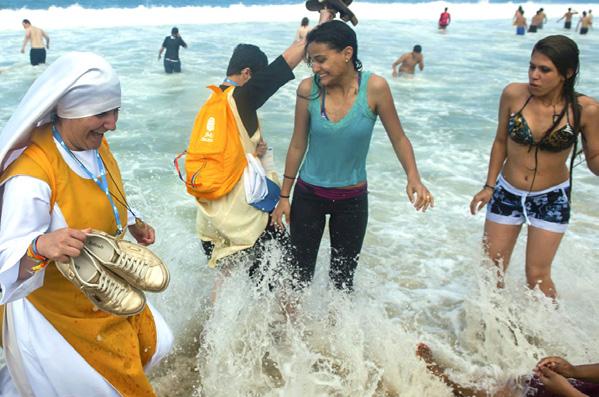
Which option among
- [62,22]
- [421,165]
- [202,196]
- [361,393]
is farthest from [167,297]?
[62,22]

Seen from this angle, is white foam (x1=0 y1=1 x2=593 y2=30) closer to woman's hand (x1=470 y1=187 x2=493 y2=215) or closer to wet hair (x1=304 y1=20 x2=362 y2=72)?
wet hair (x1=304 y1=20 x2=362 y2=72)

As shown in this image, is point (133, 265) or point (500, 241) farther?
point (500, 241)

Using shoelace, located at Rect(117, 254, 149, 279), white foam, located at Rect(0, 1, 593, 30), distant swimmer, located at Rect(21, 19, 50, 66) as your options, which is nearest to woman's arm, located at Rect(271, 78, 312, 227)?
shoelace, located at Rect(117, 254, 149, 279)

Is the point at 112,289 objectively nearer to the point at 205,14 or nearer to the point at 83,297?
the point at 83,297

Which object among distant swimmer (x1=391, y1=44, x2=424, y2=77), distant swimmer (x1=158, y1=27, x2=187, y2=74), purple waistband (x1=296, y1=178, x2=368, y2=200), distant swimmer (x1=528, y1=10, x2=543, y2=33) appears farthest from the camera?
distant swimmer (x1=528, y1=10, x2=543, y2=33)

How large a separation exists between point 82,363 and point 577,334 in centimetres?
327

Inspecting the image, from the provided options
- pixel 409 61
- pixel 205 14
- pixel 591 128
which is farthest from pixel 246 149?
pixel 205 14

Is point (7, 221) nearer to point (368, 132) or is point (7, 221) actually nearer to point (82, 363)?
point (82, 363)

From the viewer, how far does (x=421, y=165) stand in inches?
311

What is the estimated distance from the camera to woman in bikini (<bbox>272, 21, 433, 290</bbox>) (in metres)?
3.02

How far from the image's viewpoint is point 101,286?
1948mm

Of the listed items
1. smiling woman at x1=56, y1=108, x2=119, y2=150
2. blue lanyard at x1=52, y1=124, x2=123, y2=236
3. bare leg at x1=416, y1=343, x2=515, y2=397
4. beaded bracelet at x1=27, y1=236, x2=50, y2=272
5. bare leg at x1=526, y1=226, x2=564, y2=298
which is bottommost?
bare leg at x1=416, y1=343, x2=515, y2=397

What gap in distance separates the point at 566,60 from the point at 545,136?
46 centimetres

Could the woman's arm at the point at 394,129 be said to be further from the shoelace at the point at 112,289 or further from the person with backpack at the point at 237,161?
the shoelace at the point at 112,289
